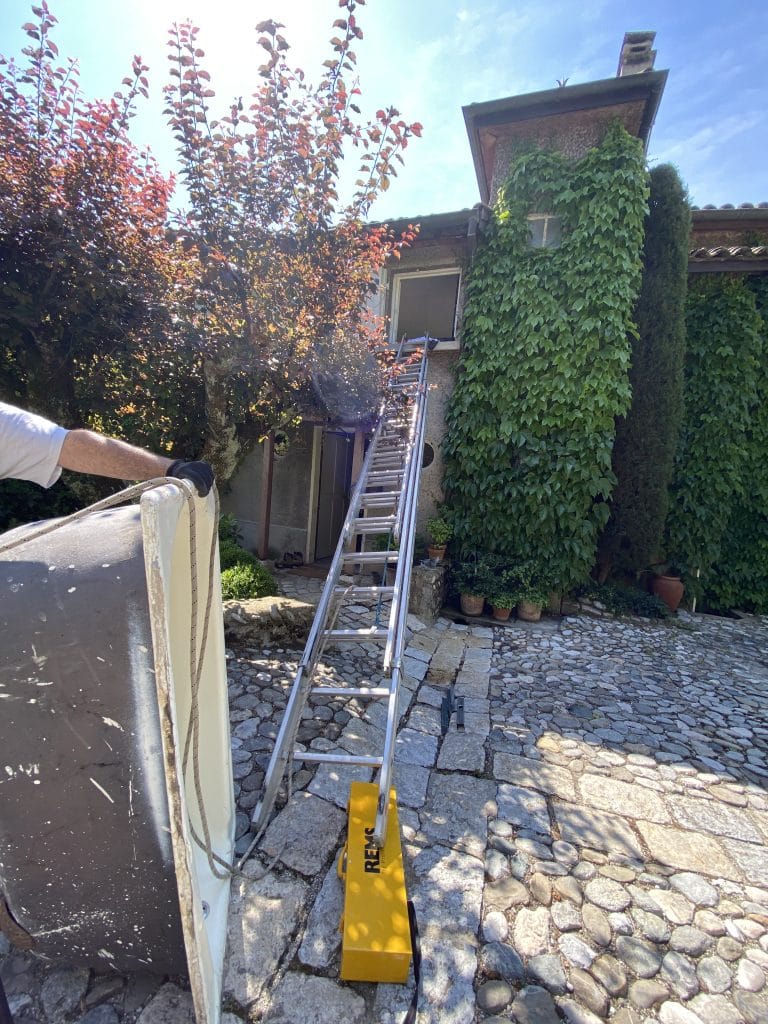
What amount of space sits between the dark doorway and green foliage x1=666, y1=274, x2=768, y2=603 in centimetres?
588

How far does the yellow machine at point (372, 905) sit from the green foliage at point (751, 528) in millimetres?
7175

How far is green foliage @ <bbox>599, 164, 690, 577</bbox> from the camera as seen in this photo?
6094 millimetres

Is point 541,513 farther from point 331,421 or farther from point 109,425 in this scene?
point 109,425

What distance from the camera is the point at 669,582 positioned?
6.56 m

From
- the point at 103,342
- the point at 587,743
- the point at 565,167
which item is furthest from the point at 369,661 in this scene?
the point at 565,167

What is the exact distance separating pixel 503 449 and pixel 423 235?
3.66 metres

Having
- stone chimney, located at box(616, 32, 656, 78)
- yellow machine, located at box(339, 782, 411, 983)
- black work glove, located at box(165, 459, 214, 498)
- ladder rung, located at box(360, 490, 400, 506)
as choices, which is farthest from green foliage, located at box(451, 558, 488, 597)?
stone chimney, located at box(616, 32, 656, 78)

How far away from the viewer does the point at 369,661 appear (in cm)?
408

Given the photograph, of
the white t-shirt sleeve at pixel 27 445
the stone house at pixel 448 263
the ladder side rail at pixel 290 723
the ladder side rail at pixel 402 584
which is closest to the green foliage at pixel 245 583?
the ladder side rail at pixel 290 723

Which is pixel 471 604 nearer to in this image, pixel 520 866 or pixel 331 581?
pixel 331 581

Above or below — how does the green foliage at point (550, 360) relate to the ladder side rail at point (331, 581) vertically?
above

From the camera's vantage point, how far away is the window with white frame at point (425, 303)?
24.0 ft

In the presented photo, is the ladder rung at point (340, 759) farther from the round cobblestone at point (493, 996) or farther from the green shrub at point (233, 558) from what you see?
the green shrub at point (233, 558)

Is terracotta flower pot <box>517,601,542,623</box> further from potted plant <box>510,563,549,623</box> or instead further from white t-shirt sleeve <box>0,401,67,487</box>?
white t-shirt sleeve <box>0,401,67,487</box>
